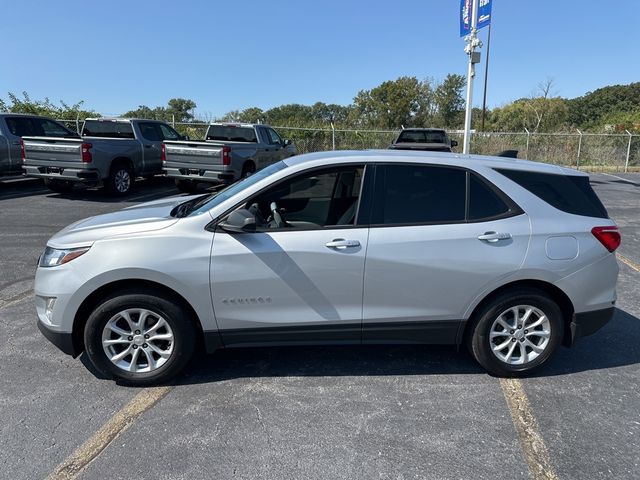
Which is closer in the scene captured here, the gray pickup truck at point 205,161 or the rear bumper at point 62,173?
the rear bumper at point 62,173

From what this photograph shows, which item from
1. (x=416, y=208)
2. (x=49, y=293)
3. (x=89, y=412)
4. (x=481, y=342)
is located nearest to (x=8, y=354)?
(x=49, y=293)

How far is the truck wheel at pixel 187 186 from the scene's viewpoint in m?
12.8

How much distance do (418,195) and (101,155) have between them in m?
10.2

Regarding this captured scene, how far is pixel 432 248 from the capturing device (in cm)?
338

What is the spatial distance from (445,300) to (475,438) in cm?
94

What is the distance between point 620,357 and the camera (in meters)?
3.99

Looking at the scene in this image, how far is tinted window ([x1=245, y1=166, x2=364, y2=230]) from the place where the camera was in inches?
138

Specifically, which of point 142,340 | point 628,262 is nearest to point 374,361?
point 142,340

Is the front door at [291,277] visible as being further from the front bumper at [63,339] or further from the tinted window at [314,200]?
the front bumper at [63,339]

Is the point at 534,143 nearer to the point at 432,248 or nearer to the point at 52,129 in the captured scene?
the point at 52,129

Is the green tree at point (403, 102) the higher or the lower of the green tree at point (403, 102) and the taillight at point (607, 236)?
the higher

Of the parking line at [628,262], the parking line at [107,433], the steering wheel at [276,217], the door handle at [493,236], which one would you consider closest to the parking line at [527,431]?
the door handle at [493,236]

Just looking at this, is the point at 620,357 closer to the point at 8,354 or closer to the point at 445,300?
the point at 445,300

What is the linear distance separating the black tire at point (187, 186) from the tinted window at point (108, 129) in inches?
82.4
